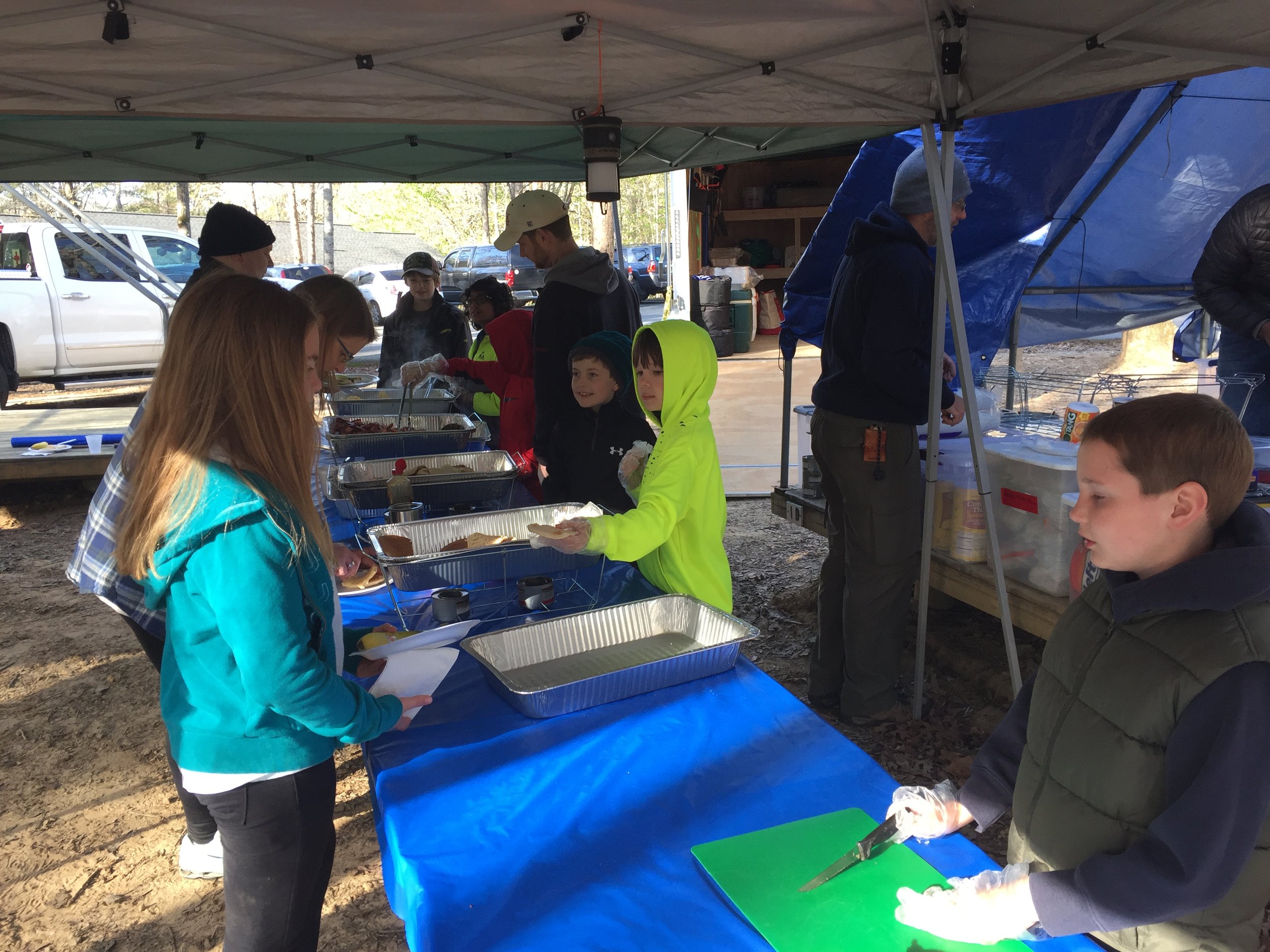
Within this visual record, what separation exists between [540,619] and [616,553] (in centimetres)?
24

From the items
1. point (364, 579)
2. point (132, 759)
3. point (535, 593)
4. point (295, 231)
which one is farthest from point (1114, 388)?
point (295, 231)

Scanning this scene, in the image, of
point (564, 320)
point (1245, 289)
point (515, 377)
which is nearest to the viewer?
point (1245, 289)

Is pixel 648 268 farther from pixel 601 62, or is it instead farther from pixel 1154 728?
pixel 1154 728

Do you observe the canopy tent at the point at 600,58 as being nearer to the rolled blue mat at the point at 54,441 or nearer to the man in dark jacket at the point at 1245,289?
the man in dark jacket at the point at 1245,289

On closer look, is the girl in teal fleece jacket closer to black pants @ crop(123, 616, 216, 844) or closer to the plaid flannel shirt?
the plaid flannel shirt

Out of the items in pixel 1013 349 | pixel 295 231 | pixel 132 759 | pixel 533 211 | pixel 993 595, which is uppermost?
pixel 295 231

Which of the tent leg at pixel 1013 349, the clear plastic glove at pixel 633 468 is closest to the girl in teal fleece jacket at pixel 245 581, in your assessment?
the clear plastic glove at pixel 633 468

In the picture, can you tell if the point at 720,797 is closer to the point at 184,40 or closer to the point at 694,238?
the point at 184,40

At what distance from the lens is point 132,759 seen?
122 inches

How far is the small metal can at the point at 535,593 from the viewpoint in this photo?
1954 mm

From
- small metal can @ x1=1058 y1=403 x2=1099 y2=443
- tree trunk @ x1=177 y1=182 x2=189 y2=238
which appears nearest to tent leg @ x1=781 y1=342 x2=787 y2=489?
small metal can @ x1=1058 y1=403 x2=1099 y2=443

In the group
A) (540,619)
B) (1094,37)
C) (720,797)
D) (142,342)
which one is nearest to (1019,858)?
(720,797)

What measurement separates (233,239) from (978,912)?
3.01 meters

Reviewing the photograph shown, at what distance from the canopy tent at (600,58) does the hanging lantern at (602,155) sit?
4.6 inches
